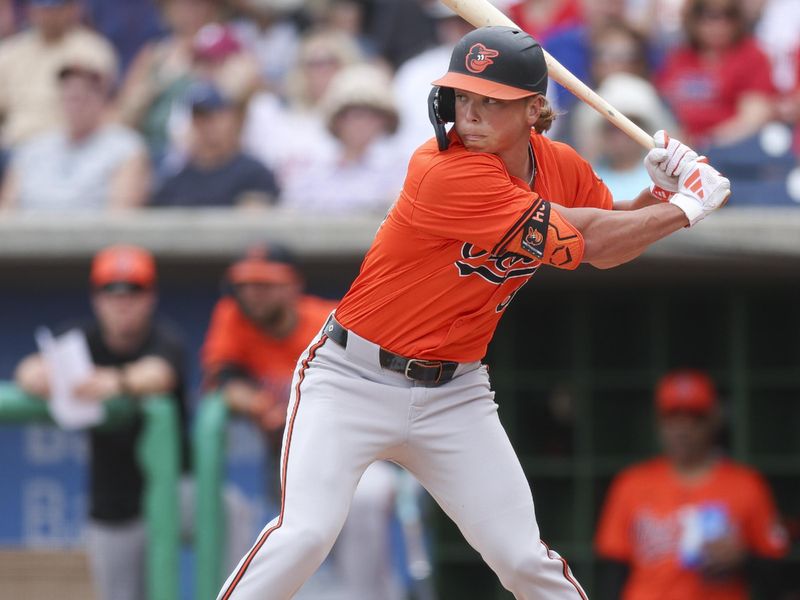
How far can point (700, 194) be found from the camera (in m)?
3.81

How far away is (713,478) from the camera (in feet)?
21.7

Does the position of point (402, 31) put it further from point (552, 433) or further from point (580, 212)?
point (580, 212)

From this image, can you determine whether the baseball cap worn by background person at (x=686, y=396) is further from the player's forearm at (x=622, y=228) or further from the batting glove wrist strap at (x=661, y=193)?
the player's forearm at (x=622, y=228)

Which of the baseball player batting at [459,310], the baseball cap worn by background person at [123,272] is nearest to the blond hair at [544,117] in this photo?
the baseball player batting at [459,310]

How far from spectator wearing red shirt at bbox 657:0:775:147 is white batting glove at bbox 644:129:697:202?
10.1 ft

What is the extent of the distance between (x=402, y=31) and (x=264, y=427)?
3.09 meters

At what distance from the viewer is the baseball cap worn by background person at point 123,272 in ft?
Result: 19.6

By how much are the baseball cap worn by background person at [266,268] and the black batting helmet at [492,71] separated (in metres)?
2.28

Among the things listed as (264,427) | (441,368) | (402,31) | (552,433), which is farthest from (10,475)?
(441,368)

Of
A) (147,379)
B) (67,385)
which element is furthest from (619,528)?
(67,385)

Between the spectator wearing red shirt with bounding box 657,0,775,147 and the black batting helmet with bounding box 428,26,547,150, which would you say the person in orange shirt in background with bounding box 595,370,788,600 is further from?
the black batting helmet with bounding box 428,26,547,150

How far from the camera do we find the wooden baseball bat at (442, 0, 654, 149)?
13.2 feet

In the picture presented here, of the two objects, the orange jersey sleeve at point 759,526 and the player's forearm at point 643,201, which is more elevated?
the player's forearm at point 643,201

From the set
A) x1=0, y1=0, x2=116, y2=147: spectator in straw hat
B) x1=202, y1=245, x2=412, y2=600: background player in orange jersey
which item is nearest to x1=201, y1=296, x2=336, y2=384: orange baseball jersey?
x1=202, y1=245, x2=412, y2=600: background player in orange jersey
